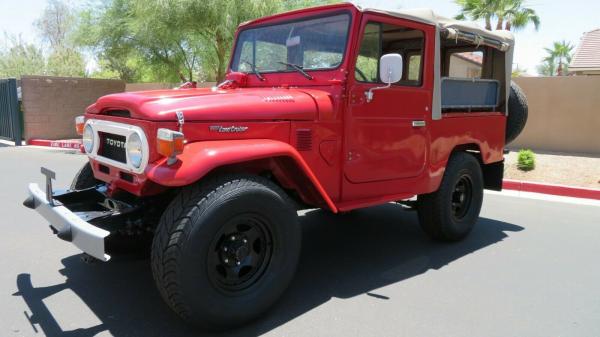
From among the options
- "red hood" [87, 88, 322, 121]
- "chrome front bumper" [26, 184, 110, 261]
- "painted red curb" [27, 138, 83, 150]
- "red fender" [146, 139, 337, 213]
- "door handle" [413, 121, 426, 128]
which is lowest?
"painted red curb" [27, 138, 83, 150]

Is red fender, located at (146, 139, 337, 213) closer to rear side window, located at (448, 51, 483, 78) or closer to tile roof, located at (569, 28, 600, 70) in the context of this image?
rear side window, located at (448, 51, 483, 78)

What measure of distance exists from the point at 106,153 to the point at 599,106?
11.3 metres

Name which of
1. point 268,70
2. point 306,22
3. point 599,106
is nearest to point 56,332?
point 268,70

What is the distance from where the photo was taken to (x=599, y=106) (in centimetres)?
1094

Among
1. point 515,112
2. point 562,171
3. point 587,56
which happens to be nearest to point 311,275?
point 515,112

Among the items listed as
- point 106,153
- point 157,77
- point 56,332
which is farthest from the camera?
point 157,77

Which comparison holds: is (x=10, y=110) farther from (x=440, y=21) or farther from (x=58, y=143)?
(x=440, y=21)

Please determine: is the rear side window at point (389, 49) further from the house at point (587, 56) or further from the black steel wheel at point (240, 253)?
the house at point (587, 56)

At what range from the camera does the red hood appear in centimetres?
285

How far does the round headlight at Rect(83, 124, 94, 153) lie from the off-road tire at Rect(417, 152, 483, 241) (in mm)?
3003

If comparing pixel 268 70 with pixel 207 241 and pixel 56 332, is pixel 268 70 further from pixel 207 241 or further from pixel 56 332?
pixel 56 332

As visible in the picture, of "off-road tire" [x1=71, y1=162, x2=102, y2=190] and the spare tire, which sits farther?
the spare tire

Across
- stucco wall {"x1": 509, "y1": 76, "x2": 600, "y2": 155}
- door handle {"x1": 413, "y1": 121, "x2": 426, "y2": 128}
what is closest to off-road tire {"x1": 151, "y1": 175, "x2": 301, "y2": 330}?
door handle {"x1": 413, "y1": 121, "x2": 426, "y2": 128}

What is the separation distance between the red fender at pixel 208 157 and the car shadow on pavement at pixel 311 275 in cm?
101
